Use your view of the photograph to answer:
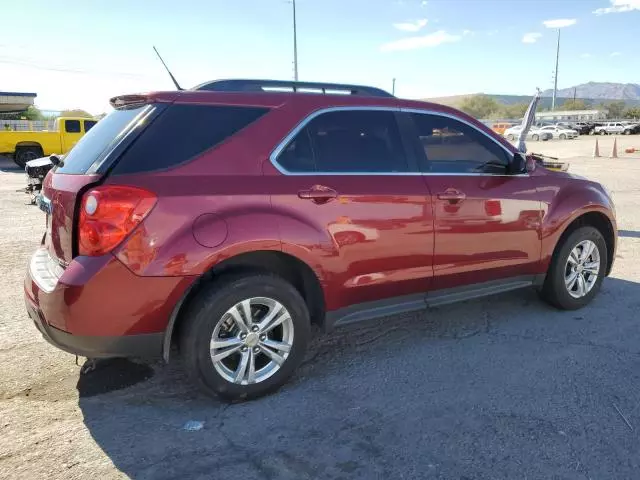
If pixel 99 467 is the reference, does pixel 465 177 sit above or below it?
above

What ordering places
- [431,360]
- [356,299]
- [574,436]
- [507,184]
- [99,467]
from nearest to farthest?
[99,467]
[574,436]
[356,299]
[431,360]
[507,184]

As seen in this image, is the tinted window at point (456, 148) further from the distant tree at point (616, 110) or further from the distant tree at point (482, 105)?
the distant tree at point (482, 105)

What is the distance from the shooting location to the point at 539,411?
314 cm

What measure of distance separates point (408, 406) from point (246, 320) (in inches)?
43.3

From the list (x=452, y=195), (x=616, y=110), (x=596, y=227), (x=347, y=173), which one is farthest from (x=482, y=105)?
(x=347, y=173)

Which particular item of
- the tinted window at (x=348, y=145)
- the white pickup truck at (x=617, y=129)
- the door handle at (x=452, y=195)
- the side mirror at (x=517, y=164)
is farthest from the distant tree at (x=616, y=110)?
the tinted window at (x=348, y=145)

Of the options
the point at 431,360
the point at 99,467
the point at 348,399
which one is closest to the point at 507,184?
the point at 431,360

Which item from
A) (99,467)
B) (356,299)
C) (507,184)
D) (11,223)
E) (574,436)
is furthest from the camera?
(11,223)

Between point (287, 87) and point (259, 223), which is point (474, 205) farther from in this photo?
point (259, 223)

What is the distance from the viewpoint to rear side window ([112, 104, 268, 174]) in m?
2.95

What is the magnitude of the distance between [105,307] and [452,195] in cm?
245

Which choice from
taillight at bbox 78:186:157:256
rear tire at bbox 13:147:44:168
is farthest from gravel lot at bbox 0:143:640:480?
rear tire at bbox 13:147:44:168

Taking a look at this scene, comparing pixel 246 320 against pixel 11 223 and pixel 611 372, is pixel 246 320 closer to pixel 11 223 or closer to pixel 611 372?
pixel 611 372

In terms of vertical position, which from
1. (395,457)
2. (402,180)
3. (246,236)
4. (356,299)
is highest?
(402,180)
